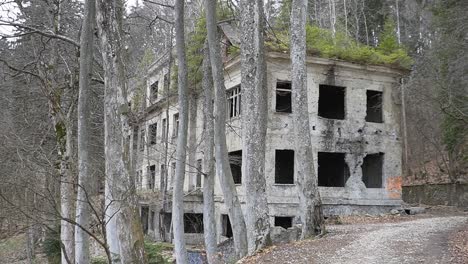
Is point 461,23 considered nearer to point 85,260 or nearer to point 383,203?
point 383,203

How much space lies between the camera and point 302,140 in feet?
44.8

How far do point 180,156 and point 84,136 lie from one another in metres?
3.96

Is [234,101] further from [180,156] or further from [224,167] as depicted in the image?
[224,167]

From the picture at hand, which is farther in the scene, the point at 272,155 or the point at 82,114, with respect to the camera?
the point at 272,155

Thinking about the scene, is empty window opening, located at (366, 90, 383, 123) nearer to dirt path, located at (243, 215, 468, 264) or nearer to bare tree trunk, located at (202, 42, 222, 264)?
dirt path, located at (243, 215, 468, 264)

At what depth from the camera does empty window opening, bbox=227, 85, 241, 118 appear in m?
22.7

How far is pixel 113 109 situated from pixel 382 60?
16.4 meters

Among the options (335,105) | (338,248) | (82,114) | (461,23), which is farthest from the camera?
(335,105)

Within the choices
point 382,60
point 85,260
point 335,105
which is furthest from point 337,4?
point 85,260

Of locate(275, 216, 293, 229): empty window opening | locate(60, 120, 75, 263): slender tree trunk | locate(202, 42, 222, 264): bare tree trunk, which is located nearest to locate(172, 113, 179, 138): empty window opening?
locate(275, 216, 293, 229): empty window opening

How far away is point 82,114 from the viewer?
10336mm

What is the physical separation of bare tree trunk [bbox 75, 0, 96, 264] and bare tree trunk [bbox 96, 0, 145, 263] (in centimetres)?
61

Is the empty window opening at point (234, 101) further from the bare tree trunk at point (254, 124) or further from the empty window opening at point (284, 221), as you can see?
the bare tree trunk at point (254, 124)

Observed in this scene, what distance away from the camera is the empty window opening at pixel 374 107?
23922mm
